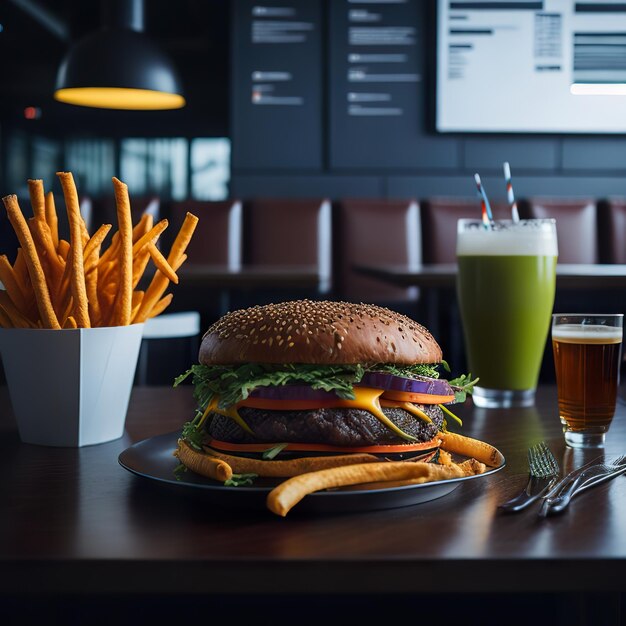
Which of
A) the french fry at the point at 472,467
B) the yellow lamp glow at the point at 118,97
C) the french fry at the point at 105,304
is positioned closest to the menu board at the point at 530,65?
the yellow lamp glow at the point at 118,97

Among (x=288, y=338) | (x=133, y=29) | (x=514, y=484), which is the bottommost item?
(x=514, y=484)

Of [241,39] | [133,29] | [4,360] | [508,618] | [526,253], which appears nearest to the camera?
[4,360]

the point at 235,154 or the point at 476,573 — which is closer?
the point at 476,573

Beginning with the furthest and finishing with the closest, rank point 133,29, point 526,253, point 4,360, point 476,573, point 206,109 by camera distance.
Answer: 1. point 206,109
2. point 133,29
3. point 526,253
4. point 4,360
5. point 476,573

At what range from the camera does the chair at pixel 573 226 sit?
4.32 metres

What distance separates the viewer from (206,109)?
10680mm

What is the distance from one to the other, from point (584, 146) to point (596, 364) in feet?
14.5

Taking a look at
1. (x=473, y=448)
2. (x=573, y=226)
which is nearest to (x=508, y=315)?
(x=473, y=448)

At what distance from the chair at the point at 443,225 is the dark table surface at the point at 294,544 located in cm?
367

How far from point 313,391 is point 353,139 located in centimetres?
441

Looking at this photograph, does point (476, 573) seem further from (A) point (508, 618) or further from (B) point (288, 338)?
(A) point (508, 618)

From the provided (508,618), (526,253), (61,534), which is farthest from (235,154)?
(61,534)

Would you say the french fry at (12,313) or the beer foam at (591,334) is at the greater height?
the french fry at (12,313)

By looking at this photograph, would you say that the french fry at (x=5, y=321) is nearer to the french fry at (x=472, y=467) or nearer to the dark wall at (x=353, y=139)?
the french fry at (x=472, y=467)
